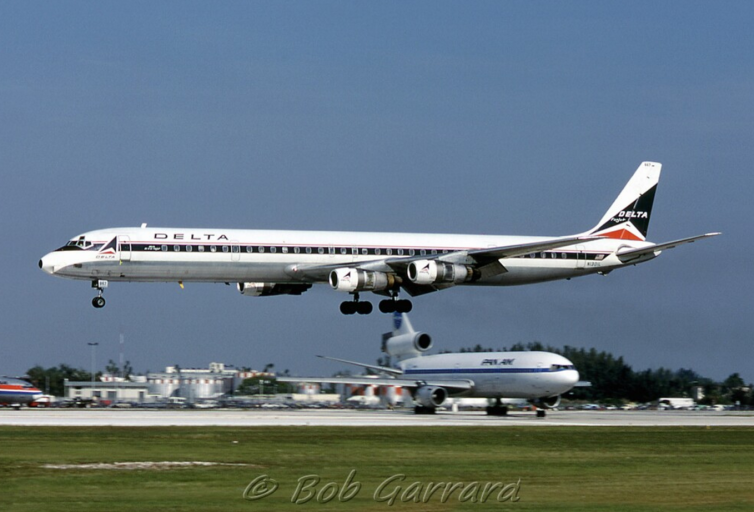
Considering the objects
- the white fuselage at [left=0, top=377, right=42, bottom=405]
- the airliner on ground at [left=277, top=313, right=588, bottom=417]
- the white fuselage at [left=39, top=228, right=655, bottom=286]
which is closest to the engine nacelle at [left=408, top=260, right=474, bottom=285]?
the white fuselage at [left=39, top=228, right=655, bottom=286]

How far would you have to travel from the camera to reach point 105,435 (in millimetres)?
40250

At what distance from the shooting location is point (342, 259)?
56.9m

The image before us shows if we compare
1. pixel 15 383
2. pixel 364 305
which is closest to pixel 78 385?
pixel 15 383

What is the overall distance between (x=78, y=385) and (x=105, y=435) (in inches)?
4908

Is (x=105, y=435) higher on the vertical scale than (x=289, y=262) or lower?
lower

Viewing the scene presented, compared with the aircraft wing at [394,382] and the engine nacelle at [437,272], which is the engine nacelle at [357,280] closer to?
the engine nacelle at [437,272]

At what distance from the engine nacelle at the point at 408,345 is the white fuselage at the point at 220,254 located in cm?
3067

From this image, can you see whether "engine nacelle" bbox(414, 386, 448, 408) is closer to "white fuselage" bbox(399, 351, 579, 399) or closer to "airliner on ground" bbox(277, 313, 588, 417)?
"airliner on ground" bbox(277, 313, 588, 417)

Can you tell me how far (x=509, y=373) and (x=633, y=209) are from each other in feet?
48.0

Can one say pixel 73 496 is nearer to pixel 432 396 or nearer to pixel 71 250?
pixel 71 250

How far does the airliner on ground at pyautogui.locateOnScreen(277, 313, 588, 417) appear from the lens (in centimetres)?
7262

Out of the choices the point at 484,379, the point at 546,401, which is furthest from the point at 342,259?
the point at 546,401

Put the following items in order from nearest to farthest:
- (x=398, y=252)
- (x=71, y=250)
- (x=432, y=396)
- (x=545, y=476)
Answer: (x=545, y=476), (x=71, y=250), (x=398, y=252), (x=432, y=396)

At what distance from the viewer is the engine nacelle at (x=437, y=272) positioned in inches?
2233
